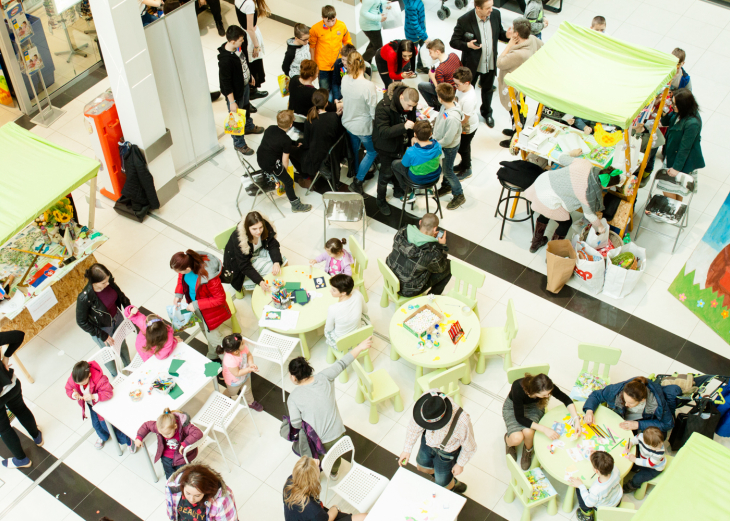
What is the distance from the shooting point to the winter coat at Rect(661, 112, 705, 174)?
7.65 m

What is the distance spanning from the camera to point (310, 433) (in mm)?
5637

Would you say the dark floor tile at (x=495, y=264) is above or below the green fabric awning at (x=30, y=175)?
below

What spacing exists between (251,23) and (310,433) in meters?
5.97

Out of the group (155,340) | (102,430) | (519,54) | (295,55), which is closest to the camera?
(155,340)

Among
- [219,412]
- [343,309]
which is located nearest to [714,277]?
[343,309]

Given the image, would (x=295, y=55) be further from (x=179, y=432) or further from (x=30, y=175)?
(x=179, y=432)

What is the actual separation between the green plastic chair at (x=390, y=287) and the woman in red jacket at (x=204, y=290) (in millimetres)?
1587

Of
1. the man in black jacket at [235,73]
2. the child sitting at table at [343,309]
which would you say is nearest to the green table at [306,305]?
the child sitting at table at [343,309]

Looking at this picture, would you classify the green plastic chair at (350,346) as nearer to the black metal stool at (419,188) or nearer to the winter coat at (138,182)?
the black metal stool at (419,188)

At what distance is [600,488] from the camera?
5.35 m

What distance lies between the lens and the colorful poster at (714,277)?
18.8ft

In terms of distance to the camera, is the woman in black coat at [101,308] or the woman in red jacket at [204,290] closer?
the woman in black coat at [101,308]

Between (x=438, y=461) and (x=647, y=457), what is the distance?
1693mm

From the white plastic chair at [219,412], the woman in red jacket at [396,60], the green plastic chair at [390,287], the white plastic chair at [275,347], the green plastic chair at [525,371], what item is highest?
the woman in red jacket at [396,60]
